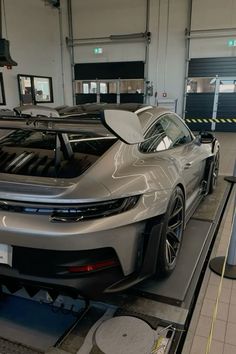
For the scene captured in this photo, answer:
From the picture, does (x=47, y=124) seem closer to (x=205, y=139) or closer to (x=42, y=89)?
(x=205, y=139)

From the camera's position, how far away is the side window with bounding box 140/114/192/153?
2.20 m

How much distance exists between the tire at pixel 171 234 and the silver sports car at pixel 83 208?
0.02m

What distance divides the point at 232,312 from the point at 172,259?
52cm

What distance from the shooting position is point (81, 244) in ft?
4.65

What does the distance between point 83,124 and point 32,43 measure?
1129cm

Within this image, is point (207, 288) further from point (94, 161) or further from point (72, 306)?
point (94, 161)

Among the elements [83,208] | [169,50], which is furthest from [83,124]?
[169,50]

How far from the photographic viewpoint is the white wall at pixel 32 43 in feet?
33.7

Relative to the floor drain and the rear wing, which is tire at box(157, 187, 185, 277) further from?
the rear wing

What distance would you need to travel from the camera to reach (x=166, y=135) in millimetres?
2520

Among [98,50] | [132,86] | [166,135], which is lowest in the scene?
[166,135]

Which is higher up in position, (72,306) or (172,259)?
(172,259)

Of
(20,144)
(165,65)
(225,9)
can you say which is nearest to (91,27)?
(165,65)

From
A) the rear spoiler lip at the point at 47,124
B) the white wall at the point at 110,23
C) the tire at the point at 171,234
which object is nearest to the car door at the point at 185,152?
the tire at the point at 171,234
